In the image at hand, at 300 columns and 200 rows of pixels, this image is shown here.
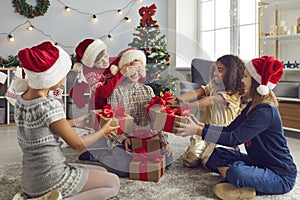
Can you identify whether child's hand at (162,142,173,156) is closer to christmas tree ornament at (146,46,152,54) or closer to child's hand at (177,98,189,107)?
child's hand at (177,98,189,107)

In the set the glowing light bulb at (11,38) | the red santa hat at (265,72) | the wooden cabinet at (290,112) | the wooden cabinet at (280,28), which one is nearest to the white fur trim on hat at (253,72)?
the red santa hat at (265,72)

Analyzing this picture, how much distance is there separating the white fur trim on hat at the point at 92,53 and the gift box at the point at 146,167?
765 mm

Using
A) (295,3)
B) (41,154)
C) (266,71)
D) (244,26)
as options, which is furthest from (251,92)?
(244,26)

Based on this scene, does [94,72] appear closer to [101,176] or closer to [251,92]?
[101,176]

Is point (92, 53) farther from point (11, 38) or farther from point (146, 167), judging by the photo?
point (11, 38)

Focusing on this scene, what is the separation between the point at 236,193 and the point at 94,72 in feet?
4.02

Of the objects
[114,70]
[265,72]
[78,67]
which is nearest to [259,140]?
[265,72]

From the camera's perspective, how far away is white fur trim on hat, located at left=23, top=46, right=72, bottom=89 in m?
1.50

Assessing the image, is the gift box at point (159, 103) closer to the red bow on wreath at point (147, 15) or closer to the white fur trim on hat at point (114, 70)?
the white fur trim on hat at point (114, 70)

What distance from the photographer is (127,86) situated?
1.89m

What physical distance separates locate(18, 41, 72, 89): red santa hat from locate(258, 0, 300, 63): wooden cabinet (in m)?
3.19

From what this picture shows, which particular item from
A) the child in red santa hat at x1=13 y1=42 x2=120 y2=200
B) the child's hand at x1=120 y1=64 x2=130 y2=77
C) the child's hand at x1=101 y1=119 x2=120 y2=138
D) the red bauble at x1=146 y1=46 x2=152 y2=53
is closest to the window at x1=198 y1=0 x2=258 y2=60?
the red bauble at x1=146 y1=46 x2=152 y2=53

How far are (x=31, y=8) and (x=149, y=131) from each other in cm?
363

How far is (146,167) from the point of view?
2080mm
